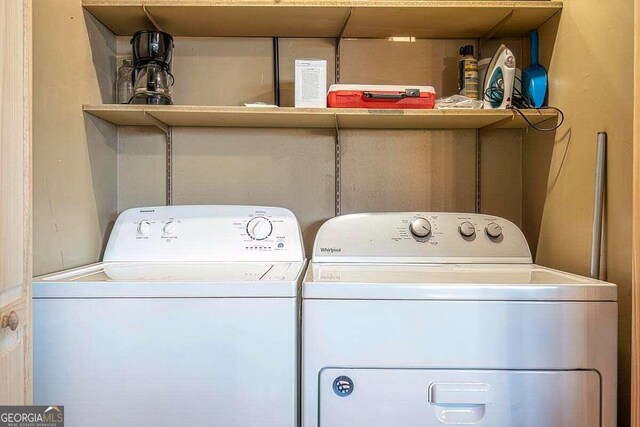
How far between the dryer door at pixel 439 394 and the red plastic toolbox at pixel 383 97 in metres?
0.87

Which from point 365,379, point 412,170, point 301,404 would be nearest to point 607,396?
point 365,379

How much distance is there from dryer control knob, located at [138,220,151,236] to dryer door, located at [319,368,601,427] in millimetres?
851

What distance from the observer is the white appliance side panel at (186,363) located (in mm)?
1000

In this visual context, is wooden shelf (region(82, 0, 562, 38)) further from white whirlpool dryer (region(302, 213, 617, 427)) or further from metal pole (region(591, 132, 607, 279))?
white whirlpool dryer (region(302, 213, 617, 427))

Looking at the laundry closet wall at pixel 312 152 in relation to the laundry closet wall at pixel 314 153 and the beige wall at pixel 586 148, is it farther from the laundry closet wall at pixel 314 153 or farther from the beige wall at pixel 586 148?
the beige wall at pixel 586 148

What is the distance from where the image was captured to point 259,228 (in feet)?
5.06

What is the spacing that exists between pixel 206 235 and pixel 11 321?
722 millimetres

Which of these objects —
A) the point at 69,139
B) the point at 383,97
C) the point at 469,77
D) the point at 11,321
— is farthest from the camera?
the point at 469,77

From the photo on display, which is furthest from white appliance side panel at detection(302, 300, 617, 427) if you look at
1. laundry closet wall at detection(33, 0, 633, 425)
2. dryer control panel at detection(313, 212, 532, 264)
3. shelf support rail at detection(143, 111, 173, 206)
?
shelf support rail at detection(143, 111, 173, 206)

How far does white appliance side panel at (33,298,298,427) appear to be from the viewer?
1000mm

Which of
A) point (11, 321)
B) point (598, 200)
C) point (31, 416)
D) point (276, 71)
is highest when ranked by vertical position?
point (276, 71)

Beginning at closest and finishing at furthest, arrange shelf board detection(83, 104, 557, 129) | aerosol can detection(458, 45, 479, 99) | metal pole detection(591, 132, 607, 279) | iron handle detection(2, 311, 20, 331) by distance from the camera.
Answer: iron handle detection(2, 311, 20, 331) < metal pole detection(591, 132, 607, 279) < shelf board detection(83, 104, 557, 129) < aerosol can detection(458, 45, 479, 99)

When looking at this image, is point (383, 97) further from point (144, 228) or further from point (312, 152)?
point (144, 228)

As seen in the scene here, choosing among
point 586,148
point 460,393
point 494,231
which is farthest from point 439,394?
point 586,148
